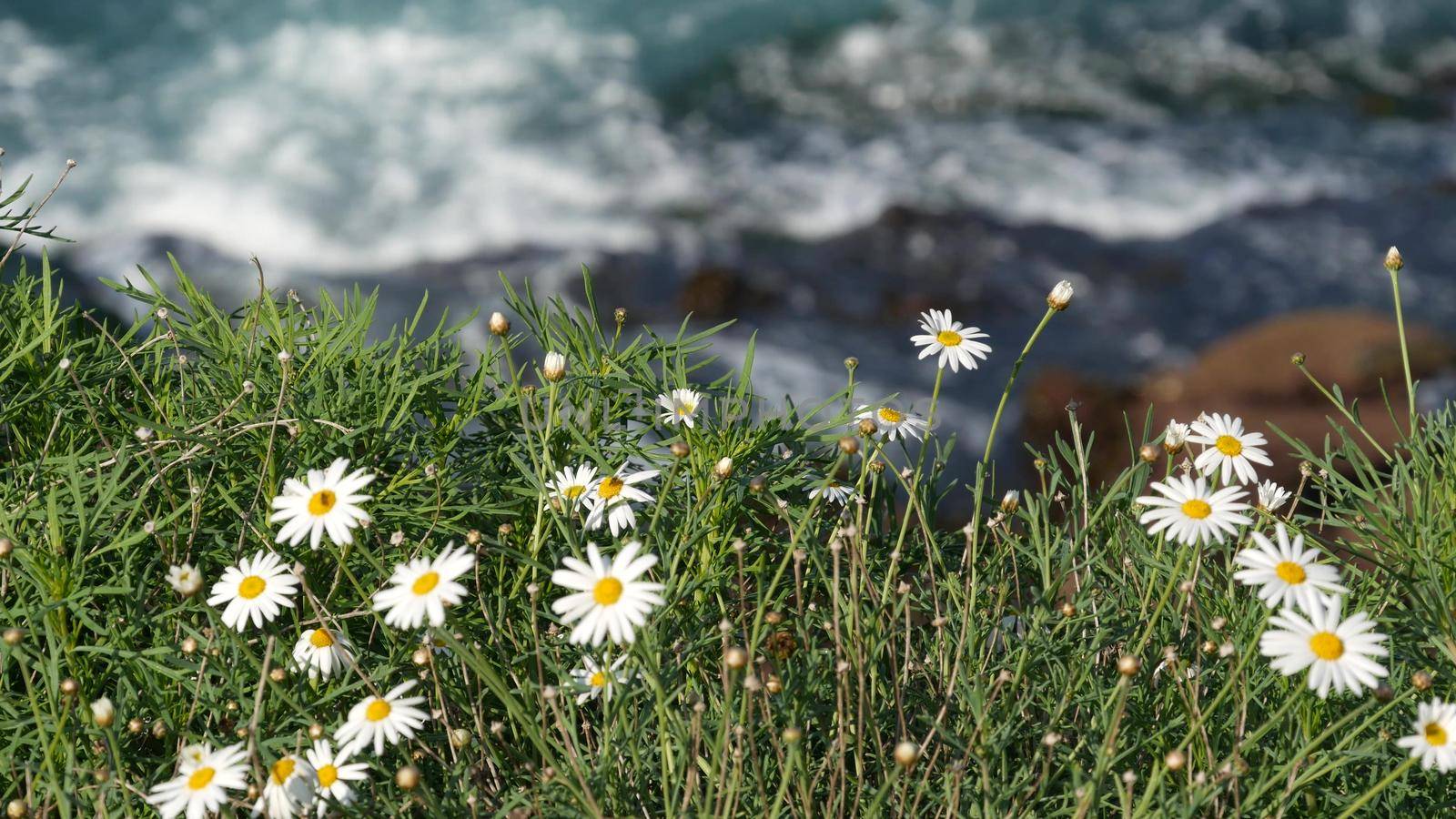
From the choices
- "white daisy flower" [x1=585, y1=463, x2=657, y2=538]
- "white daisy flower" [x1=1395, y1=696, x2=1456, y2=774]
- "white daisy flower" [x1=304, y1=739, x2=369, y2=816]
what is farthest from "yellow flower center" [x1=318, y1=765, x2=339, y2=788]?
"white daisy flower" [x1=1395, y1=696, x2=1456, y2=774]

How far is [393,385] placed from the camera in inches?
78.7

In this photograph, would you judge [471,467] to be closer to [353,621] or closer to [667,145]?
[353,621]

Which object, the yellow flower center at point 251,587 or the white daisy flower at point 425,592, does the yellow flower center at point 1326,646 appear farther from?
the yellow flower center at point 251,587

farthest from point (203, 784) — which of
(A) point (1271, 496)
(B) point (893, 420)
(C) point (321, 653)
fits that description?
(A) point (1271, 496)

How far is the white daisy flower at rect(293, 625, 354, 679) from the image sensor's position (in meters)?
1.60

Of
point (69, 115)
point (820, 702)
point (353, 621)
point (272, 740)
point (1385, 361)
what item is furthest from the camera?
point (69, 115)

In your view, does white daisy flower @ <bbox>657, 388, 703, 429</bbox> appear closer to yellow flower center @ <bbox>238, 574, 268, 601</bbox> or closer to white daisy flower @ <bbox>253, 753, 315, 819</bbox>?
yellow flower center @ <bbox>238, 574, 268, 601</bbox>

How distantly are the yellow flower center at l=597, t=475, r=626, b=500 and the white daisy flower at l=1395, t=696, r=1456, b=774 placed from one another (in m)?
1.00

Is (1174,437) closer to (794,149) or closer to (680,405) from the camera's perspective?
(680,405)

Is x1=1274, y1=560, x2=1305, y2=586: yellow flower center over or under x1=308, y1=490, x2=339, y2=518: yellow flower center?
over

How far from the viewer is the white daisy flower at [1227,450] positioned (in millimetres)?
1794

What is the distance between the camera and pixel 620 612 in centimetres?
138

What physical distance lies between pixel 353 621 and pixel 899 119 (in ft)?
27.2

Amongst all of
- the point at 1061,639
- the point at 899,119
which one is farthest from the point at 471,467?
the point at 899,119
